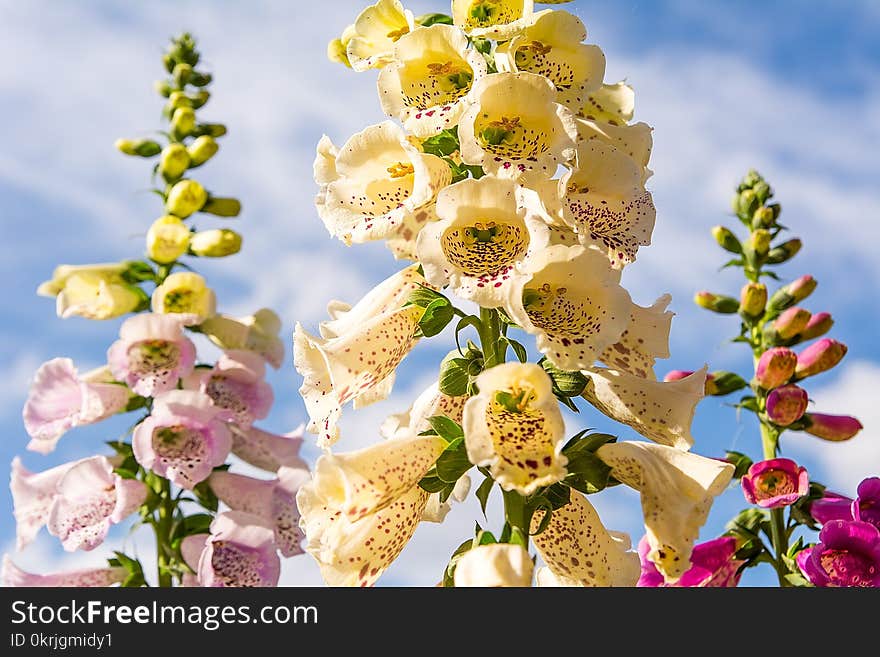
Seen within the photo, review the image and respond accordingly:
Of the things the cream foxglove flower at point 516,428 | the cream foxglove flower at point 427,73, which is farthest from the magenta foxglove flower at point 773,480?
the cream foxglove flower at point 427,73

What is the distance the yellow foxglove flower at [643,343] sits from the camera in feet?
8.05

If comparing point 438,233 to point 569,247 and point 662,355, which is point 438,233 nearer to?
point 569,247

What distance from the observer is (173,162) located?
4.92 m

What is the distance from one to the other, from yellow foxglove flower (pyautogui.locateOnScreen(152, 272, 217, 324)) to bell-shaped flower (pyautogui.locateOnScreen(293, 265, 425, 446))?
220 cm

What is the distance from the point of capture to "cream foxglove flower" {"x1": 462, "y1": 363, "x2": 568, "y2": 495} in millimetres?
2043

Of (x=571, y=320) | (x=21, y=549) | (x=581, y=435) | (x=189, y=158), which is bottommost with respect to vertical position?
(x=581, y=435)

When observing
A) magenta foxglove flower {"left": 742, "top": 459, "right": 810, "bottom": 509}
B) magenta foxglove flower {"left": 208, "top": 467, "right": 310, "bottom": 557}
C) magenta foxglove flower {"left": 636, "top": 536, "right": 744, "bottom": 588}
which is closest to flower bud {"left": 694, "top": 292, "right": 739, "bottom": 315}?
magenta foxglove flower {"left": 742, "top": 459, "right": 810, "bottom": 509}

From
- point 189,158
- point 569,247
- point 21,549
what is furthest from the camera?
point 189,158

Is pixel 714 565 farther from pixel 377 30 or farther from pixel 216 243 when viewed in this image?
pixel 216 243

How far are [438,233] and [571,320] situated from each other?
33cm

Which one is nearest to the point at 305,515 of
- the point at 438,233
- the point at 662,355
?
the point at 438,233

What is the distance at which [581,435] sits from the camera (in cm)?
235

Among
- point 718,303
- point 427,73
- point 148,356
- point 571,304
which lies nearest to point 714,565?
point 718,303

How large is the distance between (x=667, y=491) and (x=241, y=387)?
2836 millimetres
